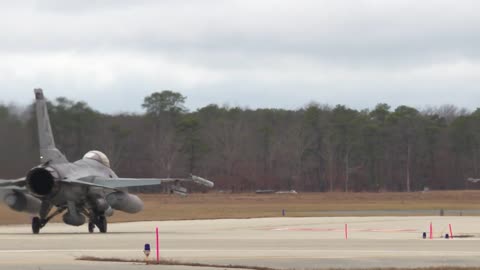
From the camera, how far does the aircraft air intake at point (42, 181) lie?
4347 cm

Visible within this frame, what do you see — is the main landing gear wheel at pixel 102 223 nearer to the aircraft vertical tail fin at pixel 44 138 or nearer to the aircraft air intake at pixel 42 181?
the aircraft air intake at pixel 42 181

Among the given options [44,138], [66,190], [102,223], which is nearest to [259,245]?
[66,190]

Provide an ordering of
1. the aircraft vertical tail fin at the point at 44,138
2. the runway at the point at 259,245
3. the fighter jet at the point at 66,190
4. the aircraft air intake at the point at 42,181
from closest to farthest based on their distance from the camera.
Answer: the runway at the point at 259,245
the aircraft air intake at the point at 42,181
the fighter jet at the point at 66,190
the aircraft vertical tail fin at the point at 44,138

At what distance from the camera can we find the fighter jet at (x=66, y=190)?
144ft

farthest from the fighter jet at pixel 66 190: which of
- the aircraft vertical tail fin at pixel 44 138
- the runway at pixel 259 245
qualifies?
the runway at pixel 259 245

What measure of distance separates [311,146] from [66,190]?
100 metres

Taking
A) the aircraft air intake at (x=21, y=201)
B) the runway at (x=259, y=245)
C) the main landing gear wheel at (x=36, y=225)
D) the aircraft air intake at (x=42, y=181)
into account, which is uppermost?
the aircraft air intake at (x=42, y=181)

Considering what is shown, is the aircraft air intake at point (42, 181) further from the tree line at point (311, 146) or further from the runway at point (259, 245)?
the tree line at point (311, 146)

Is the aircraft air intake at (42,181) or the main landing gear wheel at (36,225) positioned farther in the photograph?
the main landing gear wheel at (36,225)

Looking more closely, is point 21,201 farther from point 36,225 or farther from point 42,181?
point 42,181

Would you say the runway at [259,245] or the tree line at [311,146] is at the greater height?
the tree line at [311,146]

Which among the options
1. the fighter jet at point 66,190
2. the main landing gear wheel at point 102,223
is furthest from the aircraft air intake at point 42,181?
the main landing gear wheel at point 102,223

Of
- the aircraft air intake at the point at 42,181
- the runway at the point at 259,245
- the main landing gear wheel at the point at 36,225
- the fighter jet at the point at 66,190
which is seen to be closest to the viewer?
the runway at the point at 259,245

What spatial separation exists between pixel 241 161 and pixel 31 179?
9358cm
